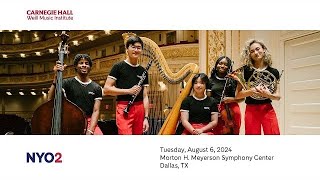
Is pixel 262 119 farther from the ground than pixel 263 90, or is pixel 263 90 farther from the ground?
pixel 263 90

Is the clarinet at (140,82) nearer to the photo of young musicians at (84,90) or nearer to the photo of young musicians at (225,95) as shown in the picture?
the photo of young musicians at (84,90)

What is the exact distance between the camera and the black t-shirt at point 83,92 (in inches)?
78.7

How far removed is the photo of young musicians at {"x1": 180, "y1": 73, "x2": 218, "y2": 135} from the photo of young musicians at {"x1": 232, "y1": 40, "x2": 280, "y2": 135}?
0.14 m

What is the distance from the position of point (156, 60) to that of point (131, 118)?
270mm

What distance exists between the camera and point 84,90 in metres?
2.03

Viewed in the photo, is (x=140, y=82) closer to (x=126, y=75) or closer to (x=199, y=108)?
(x=126, y=75)

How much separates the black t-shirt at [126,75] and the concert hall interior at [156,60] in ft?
0.09
